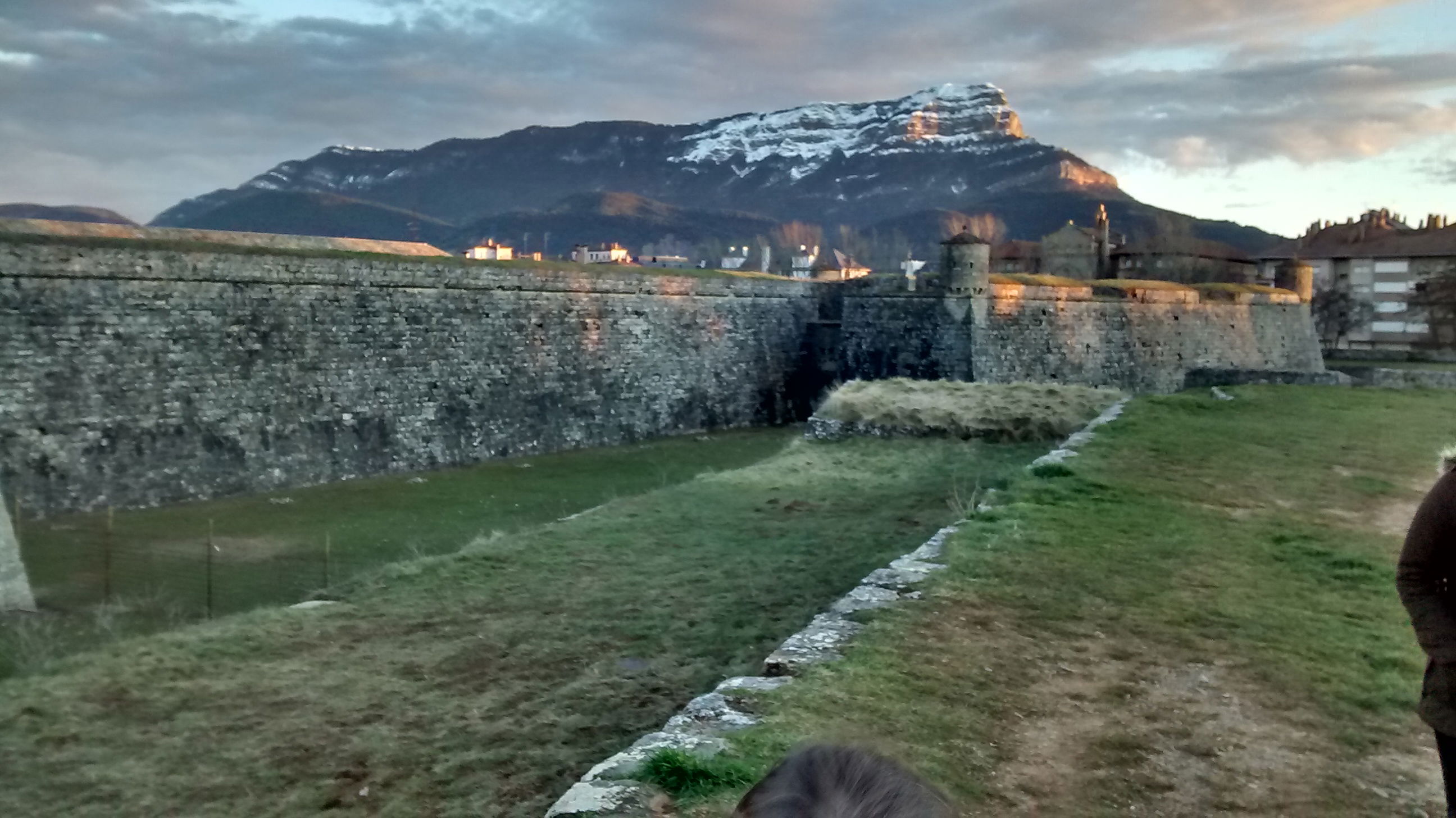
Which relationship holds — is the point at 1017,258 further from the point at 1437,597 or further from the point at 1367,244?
the point at 1437,597

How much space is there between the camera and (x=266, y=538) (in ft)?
43.6

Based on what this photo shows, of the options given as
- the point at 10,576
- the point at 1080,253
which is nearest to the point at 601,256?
the point at 1080,253

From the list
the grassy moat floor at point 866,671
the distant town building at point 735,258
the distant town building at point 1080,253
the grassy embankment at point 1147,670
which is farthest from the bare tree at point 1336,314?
the grassy embankment at point 1147,670

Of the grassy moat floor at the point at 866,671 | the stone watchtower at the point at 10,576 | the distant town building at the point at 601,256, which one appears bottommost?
the stone watchtower at the point at 10,576

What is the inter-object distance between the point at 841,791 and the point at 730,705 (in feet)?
10.8

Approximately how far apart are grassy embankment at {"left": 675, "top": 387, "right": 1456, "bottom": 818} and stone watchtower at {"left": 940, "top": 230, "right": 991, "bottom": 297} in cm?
1760

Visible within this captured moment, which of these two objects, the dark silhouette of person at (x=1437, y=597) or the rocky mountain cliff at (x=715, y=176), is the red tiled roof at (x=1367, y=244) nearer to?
the rocky mountain cliff at (x=715, y=176)

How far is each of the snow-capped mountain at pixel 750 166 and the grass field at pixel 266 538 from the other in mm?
107796

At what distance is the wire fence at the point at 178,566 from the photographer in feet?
33.3

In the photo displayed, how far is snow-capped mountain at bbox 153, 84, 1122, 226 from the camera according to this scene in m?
133

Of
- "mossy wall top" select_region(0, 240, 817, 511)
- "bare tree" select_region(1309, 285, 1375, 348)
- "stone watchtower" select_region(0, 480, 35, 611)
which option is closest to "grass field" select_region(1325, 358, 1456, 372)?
"bare tree" select_region(1309, 285, 1375, 348)

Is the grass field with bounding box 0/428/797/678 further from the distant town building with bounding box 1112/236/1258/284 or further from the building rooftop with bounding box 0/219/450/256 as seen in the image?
the distant town building with bounding box 1112/236/1258/284

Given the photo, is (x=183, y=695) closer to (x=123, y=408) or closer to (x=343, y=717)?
(x=343, y=717)

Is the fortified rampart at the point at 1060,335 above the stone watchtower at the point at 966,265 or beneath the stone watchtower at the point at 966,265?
beneath
